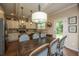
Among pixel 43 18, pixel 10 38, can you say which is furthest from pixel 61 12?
pixel 10 38

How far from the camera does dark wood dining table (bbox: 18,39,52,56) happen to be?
161 cm

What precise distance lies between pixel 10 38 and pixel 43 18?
53 centimetres

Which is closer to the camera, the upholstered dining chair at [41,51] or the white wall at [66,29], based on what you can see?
the upholstered dining chair at [41,51]

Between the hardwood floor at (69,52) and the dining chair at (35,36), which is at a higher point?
the dining chair at (35,36)

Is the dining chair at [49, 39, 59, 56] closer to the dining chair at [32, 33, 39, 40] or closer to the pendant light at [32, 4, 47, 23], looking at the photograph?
the dining chair at [32, 33, 39, 40]

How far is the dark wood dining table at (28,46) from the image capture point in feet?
5.28

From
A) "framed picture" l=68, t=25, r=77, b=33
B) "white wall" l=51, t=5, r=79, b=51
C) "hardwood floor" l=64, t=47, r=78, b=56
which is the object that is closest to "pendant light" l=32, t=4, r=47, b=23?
"white wall" l=51, t=5, r=79, b=51

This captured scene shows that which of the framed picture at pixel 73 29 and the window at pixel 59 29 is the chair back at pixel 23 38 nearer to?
the window at pixel 59 29

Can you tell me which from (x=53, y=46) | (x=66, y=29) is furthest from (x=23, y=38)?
(x=66, y=29)

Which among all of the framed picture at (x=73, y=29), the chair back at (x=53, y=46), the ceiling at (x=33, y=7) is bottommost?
the chair back at (x=53, y=46)

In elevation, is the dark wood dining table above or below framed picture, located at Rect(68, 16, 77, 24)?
below

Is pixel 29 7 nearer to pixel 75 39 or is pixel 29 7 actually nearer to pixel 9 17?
pixel 9 17

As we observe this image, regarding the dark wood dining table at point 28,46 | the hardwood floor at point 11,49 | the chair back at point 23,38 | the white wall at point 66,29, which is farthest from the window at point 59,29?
the hardwood floor at point 11,49

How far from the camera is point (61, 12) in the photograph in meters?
1.62
